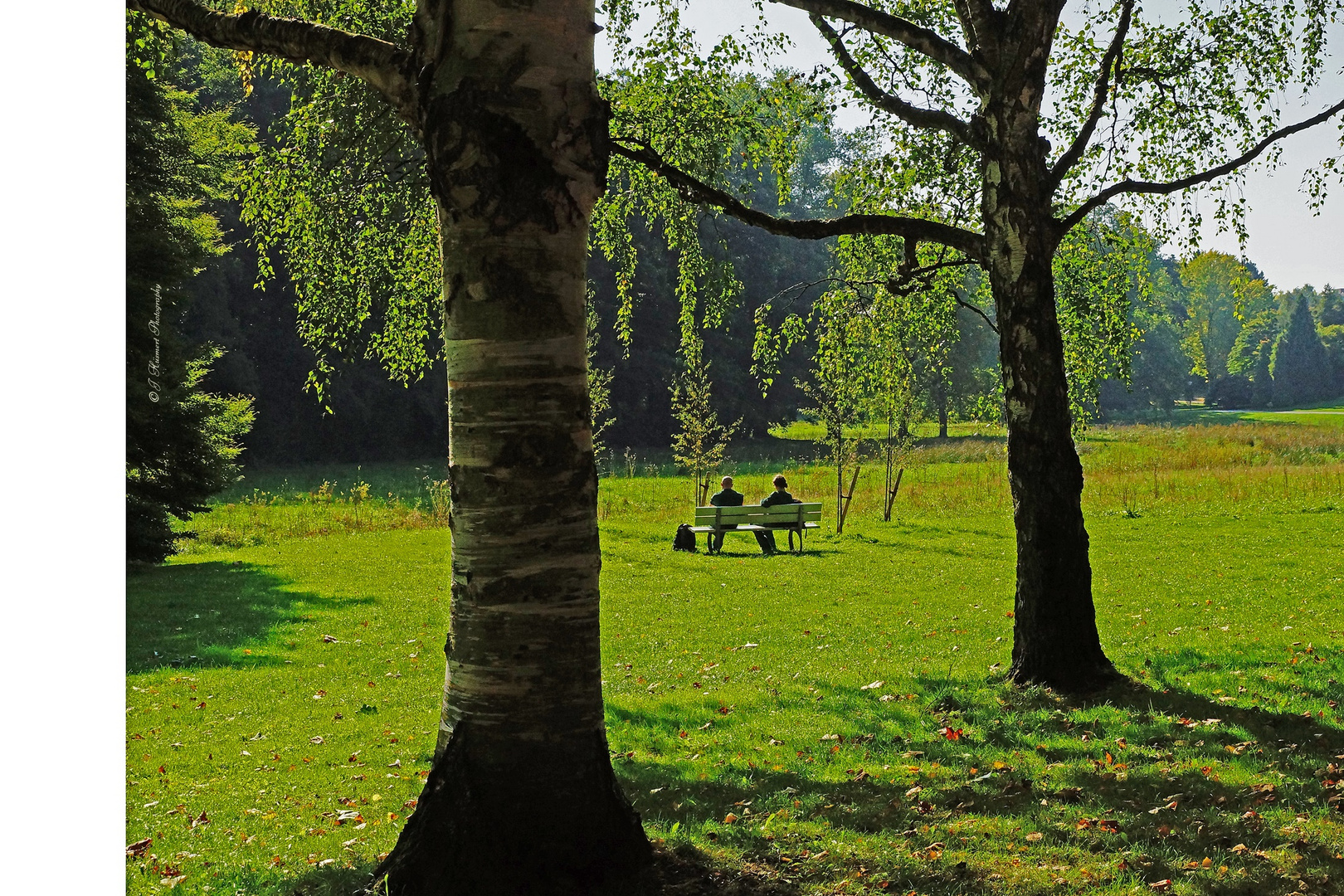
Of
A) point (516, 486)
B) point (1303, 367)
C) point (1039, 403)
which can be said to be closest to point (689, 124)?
point (1039, 403)

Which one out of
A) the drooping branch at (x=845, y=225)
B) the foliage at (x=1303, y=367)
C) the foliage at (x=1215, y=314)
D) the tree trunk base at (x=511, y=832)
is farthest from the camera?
the foliage at (x=1215, y=314)

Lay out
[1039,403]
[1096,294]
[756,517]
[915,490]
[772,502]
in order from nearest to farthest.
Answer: [1039,403] → [1096,294] → [756,517] → [772,502] → [915,490]

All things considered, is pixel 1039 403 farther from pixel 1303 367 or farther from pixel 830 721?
pixel 1303 367

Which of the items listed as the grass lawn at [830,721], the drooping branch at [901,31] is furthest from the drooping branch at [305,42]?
the drooping branch at [901,31]

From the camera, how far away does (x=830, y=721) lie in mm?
6738

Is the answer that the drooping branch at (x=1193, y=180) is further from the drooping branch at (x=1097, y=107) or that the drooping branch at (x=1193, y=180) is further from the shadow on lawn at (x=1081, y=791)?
the shadow on lawn at (x=1081, y=791)

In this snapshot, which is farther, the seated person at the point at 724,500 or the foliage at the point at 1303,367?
the foliage at the point at 1303,367

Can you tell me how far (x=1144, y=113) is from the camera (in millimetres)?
8984

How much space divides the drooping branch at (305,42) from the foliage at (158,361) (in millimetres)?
10169

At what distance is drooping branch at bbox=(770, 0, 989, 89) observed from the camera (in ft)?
22.5

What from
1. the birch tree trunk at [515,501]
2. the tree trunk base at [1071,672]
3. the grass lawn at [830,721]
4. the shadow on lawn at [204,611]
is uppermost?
the birch tree trunk at [515,501]

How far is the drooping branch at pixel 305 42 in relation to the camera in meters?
3.90

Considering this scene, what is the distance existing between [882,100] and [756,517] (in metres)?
9.17

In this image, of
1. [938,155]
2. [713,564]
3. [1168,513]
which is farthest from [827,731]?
[1168,513]
